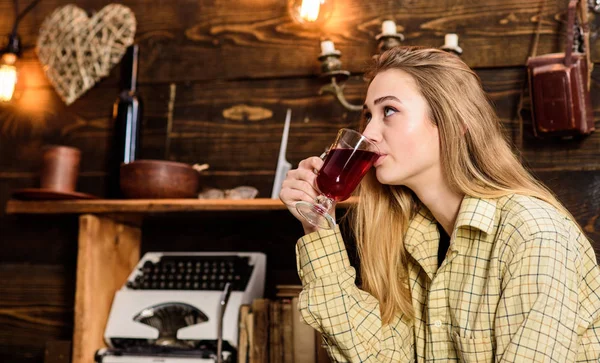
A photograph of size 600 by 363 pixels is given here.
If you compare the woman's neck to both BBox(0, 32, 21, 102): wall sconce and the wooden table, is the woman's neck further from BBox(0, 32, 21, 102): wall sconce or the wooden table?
BBox(0, 32, 21, 102): wall sconce

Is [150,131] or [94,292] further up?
[150,131]

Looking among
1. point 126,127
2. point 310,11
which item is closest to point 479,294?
point 310,11

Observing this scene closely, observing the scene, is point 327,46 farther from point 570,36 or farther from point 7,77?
point 7,77

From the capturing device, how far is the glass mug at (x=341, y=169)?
135 cm

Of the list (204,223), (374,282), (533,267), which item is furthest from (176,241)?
(533,267)

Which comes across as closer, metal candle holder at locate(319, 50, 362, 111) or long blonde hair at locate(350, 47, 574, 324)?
long blonde hair at locate(350, 47, 574, 324)

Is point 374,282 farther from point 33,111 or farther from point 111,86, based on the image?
point 33,111

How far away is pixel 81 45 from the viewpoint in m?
2.56

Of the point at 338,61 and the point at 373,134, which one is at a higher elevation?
the point at 338,61

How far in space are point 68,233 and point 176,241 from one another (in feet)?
1.56

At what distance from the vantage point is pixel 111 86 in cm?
256

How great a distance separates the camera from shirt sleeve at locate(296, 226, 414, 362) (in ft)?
4.99

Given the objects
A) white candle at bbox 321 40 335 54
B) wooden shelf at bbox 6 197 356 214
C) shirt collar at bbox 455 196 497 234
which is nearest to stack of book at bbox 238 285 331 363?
wooden shelf at bbox 6 197 356 214

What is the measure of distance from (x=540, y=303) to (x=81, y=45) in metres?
2.09
